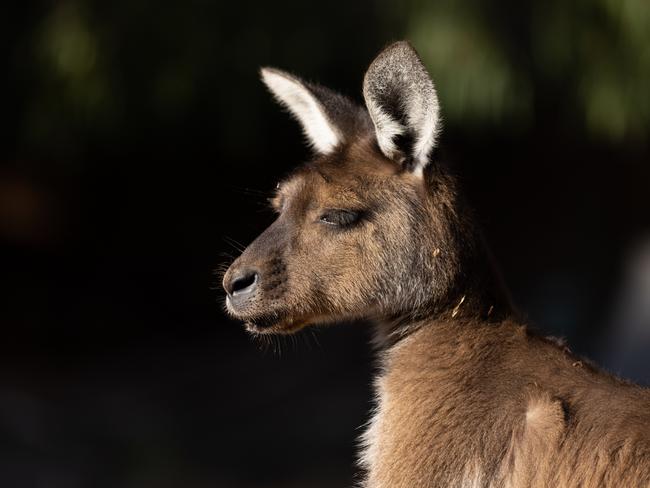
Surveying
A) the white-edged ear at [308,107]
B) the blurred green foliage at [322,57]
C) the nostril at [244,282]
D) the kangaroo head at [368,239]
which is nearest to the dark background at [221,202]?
the blurred green foliage at [322,57]

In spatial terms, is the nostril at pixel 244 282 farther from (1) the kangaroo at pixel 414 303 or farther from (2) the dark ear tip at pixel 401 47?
(2) the dark ear tip at pixel 401 47

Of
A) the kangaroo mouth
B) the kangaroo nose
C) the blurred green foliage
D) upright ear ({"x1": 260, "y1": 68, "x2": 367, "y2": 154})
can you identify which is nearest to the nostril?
the kangaroo nose

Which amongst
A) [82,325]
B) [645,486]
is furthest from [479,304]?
[82,325]

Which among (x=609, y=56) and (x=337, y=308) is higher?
(x=609, y=56)

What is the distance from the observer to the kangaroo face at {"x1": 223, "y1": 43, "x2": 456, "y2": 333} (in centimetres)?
438

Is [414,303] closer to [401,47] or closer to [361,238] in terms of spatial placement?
[361,238]

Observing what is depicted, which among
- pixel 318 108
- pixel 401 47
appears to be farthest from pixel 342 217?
pixel 401 47

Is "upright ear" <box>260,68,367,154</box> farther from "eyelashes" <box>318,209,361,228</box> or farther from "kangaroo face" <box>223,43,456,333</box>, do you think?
"eyelashes" <box>318,209,361,228</box>

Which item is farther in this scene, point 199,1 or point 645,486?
point 199,1

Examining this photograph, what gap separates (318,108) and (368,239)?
0.64 m

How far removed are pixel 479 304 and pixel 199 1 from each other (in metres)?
4.43

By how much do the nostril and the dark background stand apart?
3.35m

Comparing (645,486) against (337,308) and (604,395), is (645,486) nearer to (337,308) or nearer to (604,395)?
(604,395)

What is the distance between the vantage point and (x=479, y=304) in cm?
441
